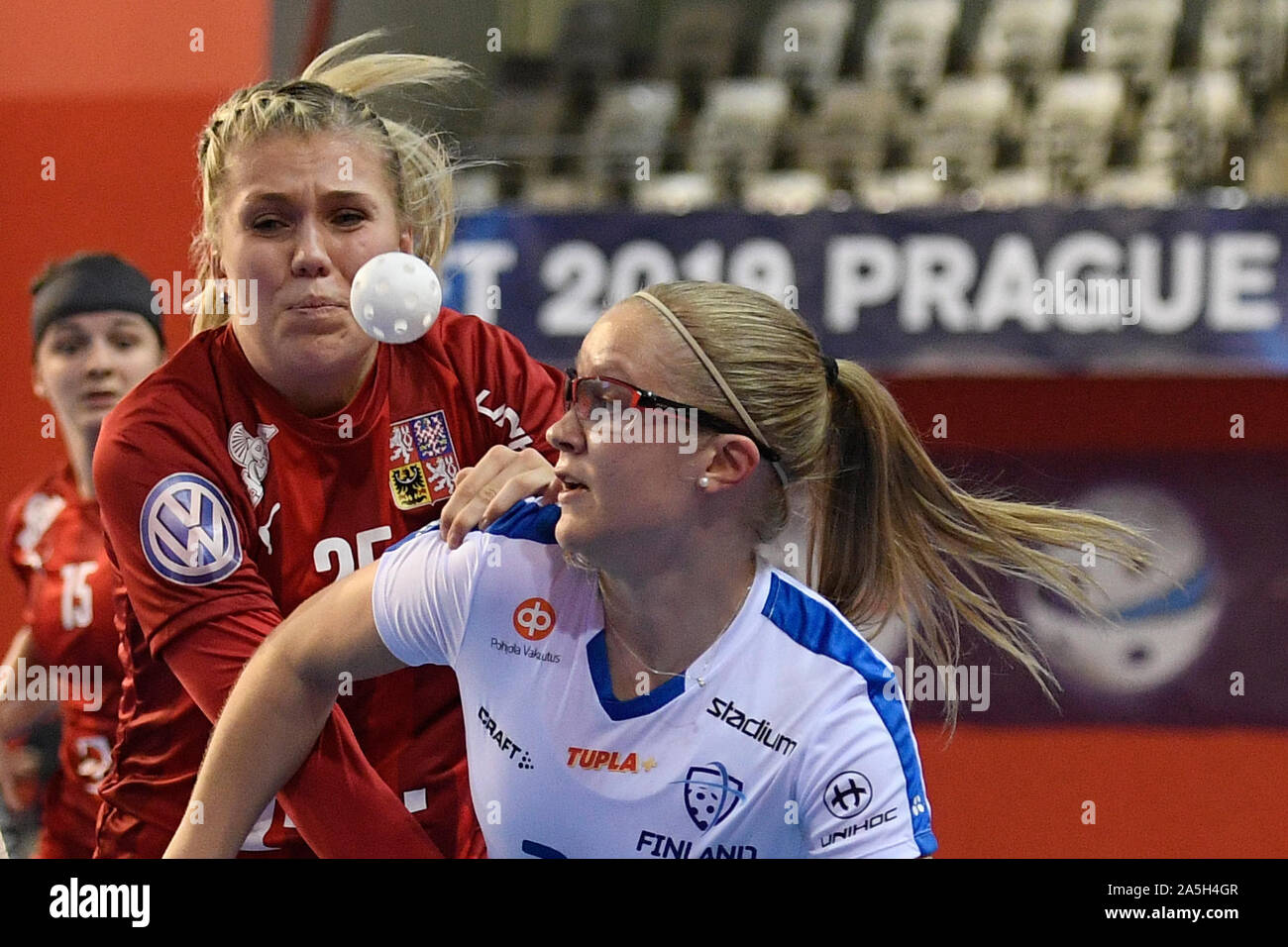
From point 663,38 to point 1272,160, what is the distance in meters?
2.38

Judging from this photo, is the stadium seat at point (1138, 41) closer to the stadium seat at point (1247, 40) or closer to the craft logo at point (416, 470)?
the stadium seat at point (1247, 40)

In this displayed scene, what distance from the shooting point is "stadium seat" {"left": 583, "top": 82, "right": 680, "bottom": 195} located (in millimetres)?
5430

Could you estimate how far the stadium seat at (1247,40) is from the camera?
5.65 m

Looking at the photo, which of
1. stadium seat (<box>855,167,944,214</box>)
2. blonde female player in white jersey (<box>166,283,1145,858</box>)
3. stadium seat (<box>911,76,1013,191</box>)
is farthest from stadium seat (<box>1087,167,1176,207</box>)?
blonde female player in white jersey (<box>166,283,1145,858</box>)

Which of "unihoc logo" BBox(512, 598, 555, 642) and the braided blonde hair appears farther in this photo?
the braided blonde hair

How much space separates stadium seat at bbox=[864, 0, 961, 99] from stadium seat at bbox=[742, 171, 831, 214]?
67 centimetres

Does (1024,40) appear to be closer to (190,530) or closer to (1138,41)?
(1138,41)

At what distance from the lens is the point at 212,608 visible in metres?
1.94

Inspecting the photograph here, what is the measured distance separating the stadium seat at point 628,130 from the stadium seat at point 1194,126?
1695 millimetres
